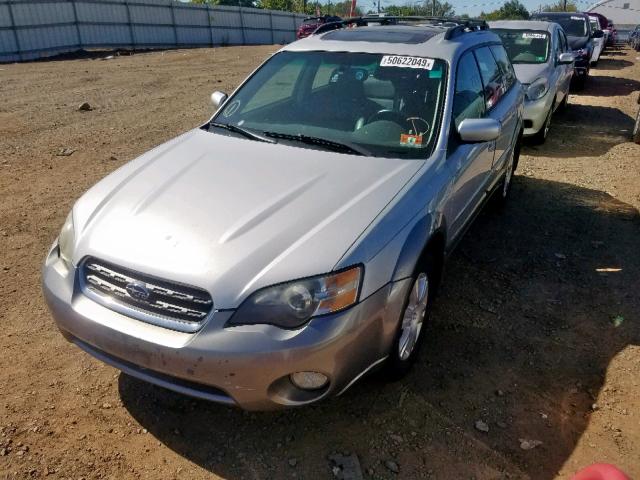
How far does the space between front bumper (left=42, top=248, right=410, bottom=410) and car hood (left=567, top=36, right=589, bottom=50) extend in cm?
1280

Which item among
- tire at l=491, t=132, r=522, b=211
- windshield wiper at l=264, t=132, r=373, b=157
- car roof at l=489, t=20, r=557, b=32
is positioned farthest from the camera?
car roof at l=489, t=20, r=557, b=32

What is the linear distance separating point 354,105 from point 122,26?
23.8m

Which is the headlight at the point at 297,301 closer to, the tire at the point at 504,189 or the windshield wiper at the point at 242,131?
the windshield wiper at the point at 242,131

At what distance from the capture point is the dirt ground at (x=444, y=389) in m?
2.45

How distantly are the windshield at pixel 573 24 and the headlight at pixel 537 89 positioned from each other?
7133 mm

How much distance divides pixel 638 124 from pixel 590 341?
239 inches

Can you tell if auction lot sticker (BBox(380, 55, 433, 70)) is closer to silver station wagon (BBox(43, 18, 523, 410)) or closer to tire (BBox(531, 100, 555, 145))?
silver station wagon (BBox(43, 18, 523, 410))

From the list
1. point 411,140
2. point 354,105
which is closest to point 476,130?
point 411,140

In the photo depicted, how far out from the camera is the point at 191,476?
235cm

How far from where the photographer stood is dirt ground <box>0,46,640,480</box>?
2.45m

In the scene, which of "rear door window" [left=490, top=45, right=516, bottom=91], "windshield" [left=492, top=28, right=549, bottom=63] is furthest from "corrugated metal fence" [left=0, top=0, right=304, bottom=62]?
"rear door window" [left=490, top=45, right=516, bottom=91]

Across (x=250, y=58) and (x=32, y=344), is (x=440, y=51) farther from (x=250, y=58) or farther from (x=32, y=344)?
(x=250, y=58)

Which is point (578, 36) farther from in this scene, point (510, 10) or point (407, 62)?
point (510, 10)

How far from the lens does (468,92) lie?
3723mm
